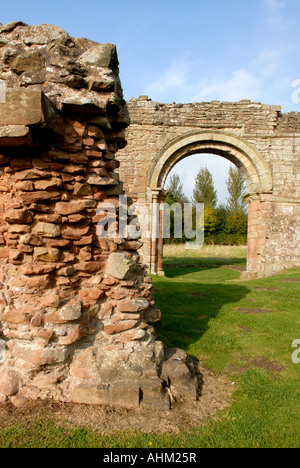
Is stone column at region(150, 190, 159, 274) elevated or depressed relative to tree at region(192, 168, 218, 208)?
depressed

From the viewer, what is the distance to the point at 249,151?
11.1m

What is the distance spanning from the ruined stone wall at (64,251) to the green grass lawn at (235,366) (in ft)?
1.26

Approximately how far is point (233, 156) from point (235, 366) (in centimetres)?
905

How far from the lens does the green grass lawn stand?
7.89 ft

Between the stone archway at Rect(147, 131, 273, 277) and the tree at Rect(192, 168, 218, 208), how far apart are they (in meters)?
25.4

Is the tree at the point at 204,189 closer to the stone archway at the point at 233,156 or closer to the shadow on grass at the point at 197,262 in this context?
the shadow on grass at the point at 197,262

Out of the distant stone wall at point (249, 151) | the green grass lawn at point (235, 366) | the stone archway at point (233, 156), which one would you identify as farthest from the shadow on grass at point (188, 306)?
the distant stone wall at point (249, 151)

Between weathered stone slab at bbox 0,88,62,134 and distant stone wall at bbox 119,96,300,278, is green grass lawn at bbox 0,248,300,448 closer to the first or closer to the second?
weathered stone slab at bbox 0,88,62,134

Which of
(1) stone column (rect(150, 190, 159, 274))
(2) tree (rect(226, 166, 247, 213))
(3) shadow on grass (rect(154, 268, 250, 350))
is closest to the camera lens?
(3) shadow on grass (rect(154, 268, 250, 350))

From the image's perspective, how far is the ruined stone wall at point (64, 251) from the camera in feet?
9.22

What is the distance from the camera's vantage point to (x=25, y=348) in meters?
2.87

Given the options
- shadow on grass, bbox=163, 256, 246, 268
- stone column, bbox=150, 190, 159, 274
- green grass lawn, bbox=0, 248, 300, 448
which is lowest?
shadow on grass, bbox=163, 256, 246, 268

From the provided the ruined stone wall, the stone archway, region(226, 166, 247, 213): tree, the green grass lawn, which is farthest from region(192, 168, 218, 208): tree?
the ruined stone wall
